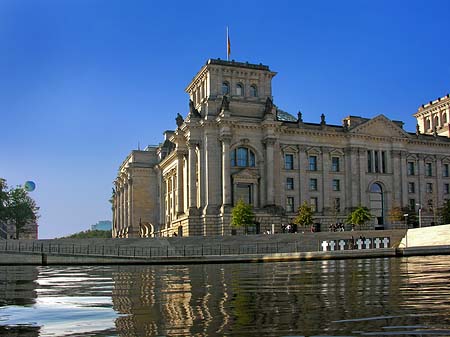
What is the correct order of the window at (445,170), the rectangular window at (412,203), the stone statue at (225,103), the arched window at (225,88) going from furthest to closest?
the window at (445,170), the rectangular window at (412,203), the arched window at (225,88), the stone statue at (225,103)

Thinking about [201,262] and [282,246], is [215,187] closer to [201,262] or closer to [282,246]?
[282,246]

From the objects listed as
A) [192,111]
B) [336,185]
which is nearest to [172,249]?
[192,111]

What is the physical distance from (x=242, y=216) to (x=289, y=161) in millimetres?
16717

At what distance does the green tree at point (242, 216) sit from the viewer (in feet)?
243

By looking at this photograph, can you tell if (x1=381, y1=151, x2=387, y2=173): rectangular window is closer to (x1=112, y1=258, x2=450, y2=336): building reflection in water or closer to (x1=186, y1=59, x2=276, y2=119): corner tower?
(x1=186, y1=59, x2=276, y2=119): corner tower

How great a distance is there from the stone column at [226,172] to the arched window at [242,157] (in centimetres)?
220

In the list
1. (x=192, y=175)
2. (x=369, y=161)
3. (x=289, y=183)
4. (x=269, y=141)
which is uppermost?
(x=269, y=141)

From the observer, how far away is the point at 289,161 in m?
86.9

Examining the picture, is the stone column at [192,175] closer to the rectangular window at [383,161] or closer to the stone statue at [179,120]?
the stone statue at [179,120]

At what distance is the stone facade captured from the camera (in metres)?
81.2

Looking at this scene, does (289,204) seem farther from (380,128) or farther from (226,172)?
(380,128)

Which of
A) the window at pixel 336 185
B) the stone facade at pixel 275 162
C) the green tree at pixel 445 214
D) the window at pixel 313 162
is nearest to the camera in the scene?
the stone facade at pixel 275 162

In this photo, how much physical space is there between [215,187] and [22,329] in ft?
240

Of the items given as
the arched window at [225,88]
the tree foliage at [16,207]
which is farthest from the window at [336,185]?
the tree foliage at [16,207]
